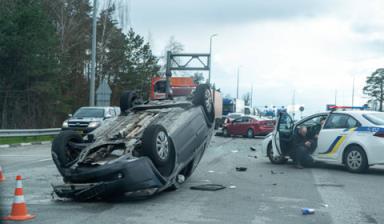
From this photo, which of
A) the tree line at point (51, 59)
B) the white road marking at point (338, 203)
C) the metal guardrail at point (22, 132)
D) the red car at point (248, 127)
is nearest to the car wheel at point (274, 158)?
the white road marking at point (338, 203)

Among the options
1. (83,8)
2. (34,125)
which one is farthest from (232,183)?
(83,8)

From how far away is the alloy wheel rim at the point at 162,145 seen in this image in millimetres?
8211

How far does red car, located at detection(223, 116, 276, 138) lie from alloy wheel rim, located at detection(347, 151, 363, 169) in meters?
17.5

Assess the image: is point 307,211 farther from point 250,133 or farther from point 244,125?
point 244,125

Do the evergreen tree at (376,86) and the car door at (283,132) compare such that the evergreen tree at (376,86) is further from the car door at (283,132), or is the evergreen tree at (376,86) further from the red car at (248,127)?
the car door at (283,132)

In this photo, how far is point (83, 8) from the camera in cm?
4406

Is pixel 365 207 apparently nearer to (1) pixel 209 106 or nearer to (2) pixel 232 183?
(2) pixel 232 183

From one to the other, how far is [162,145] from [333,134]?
620 centimetres

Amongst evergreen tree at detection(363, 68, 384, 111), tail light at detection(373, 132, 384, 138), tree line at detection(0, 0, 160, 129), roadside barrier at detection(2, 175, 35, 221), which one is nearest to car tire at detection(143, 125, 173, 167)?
roadside barrier at detection(2, 175, 35, 221)

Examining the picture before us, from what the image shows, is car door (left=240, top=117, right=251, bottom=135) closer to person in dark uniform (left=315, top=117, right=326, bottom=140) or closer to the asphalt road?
person in dark uniform (left=315, top=117, right=326, bottom=140)

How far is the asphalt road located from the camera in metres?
7.07

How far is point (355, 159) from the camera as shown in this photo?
12.3 m

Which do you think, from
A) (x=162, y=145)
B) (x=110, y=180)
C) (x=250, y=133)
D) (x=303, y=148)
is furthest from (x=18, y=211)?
(x=250, y=133)

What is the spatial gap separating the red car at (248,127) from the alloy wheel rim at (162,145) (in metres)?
22.0
